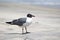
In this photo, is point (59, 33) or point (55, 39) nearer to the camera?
point (55, 39)

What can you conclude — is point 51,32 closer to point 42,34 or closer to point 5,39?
point 42,34

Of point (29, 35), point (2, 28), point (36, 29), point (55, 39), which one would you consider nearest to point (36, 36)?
point (29, 35)

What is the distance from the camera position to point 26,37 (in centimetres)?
732

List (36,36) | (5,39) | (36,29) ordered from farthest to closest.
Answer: (36,29), (36,36), (5,39)

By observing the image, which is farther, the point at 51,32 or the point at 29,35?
the point at 51,32

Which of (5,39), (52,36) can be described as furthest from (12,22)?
(52,36)

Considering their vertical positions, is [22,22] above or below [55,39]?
above

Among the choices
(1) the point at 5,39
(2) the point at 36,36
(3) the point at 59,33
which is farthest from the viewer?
(3) the point at 59,33

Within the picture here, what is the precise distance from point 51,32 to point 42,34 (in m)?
0.46

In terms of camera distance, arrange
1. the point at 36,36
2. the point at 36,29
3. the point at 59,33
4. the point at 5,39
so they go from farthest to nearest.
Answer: the point at 36,29, the point at 59,33, the point at 36,36, the point at 5,39

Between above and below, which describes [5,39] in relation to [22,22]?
below

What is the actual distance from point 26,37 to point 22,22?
1.86ft

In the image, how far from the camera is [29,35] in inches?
300

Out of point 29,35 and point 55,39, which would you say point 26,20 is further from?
point 55,39
